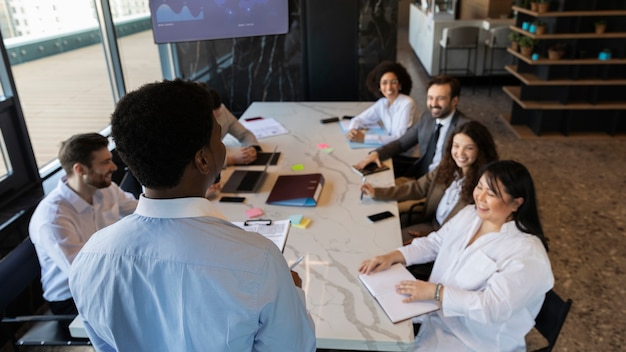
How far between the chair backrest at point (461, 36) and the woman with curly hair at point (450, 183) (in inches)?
199

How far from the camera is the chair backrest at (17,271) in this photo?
2.06m

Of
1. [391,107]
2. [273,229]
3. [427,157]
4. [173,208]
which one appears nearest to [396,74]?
[391,107]

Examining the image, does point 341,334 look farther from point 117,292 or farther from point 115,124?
point 115,124

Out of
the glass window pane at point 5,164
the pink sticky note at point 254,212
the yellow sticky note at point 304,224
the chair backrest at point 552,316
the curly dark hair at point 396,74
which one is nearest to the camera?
the chair backrest at point 552,316

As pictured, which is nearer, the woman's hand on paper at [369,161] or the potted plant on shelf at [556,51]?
the woman's hand on paper at [369,161]

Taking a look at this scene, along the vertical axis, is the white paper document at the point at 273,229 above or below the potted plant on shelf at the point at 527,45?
below

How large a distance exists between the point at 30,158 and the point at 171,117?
2592 millimetres

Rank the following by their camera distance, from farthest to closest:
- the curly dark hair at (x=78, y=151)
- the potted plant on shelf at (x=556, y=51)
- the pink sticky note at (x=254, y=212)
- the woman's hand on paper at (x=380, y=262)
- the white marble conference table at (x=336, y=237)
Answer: the potted plant on shelf at (x=556, y=51) < the pink sticky note at (x=254, y=212) < the curly dark hair at (x=78, y=151) < the woman's hand on paper at (x=380, y=262) < the white marble conference table at (x=336, y=237)

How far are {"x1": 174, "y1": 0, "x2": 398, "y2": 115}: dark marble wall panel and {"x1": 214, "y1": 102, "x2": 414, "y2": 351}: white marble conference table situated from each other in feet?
5.75

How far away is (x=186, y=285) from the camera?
88cm

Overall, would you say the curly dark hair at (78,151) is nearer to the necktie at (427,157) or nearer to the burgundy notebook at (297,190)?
the burgundy notebook at (297,190)

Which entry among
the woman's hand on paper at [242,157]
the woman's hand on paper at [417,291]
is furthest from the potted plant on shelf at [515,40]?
the woman's hand on paper at [417,291]

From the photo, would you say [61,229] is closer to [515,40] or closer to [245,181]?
[245,181]

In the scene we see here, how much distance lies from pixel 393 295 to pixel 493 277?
0.35m
